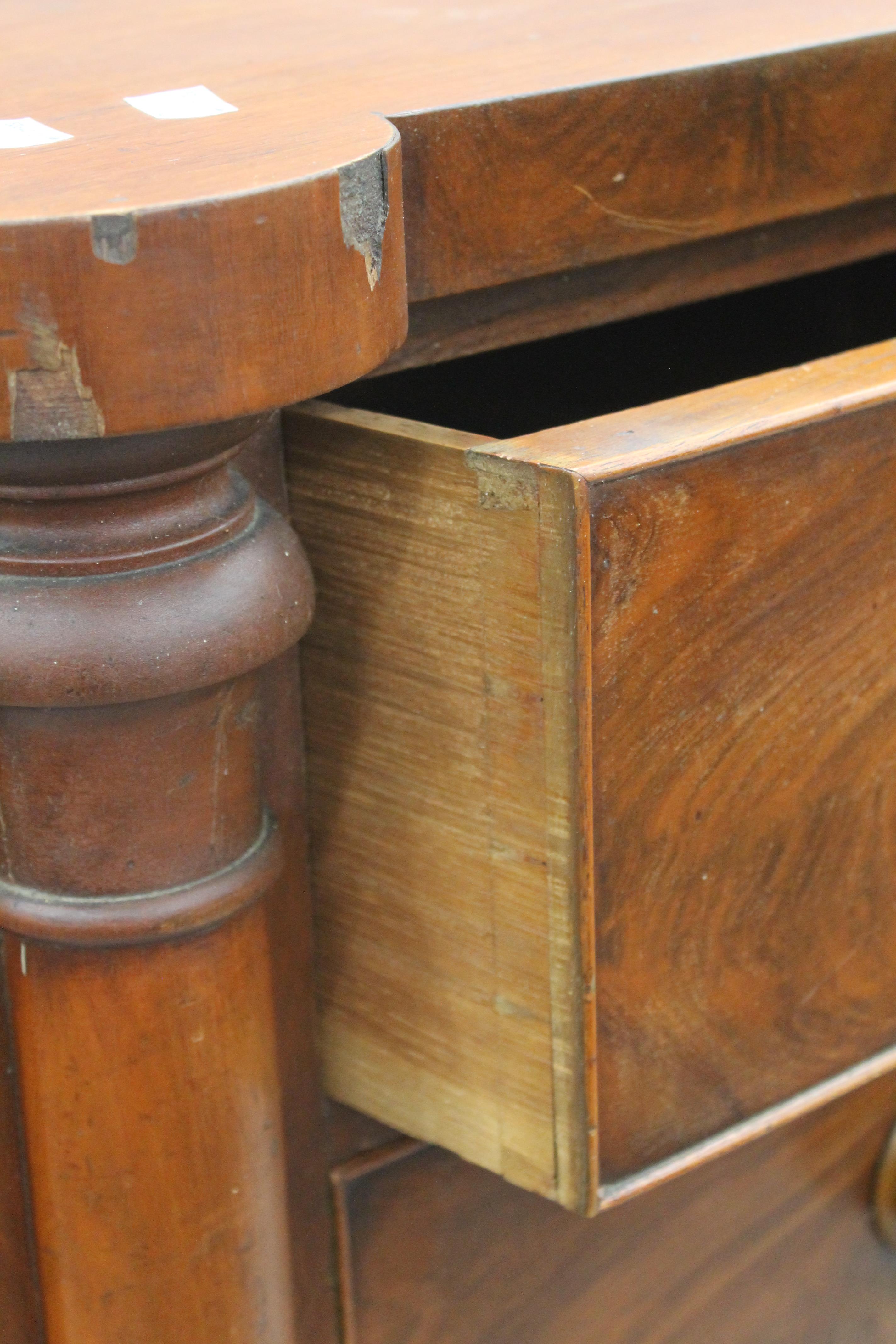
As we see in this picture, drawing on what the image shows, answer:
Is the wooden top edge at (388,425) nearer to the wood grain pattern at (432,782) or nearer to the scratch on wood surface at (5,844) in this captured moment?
the wood grain pattern at (432,782)

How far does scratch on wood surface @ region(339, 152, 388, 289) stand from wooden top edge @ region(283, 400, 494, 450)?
61mm

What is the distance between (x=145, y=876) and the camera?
455 millimetres

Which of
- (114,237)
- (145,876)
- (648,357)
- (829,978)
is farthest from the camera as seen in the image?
(648,357)

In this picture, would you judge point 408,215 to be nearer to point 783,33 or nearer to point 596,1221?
point 783,33

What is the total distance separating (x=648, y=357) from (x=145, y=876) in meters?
0.34

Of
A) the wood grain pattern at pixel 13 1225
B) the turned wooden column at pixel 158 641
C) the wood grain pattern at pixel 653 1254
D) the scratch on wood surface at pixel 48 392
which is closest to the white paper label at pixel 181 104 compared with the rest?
the turned wooden column at pixel 158 641

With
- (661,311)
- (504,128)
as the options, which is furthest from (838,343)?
(504,128)

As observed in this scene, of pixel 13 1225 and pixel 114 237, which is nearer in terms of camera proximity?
pixel 114 237

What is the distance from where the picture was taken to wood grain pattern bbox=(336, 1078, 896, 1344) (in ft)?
2.07

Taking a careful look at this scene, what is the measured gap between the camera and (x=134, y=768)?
1.45 ft

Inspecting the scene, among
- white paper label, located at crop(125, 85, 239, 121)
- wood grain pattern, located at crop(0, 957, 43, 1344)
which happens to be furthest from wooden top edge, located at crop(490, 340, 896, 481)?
wood grain pattern, located at crop(0, 957, 43, 1344)

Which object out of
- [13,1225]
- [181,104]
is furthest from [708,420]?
[13,1225]

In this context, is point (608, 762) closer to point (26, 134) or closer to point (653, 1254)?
point (26, 134)

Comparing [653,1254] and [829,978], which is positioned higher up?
[829,978]
